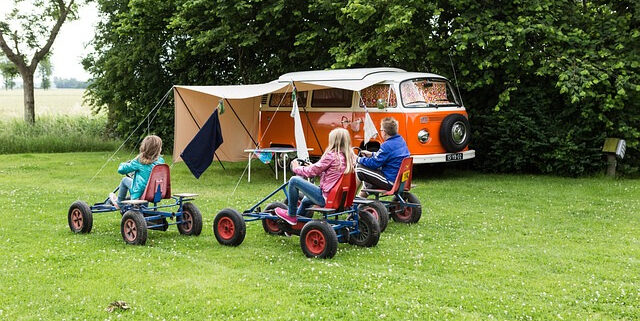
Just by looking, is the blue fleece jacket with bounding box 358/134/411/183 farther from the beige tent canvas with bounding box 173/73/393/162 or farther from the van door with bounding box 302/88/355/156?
the van door with bounding box 302/88/355/156

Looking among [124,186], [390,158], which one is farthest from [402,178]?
[124,186]

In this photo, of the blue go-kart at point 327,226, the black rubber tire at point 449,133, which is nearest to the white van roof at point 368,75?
the black rubber tire at point 449,133

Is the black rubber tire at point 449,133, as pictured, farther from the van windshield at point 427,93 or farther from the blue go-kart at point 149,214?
the blue go-kart at point 149,214

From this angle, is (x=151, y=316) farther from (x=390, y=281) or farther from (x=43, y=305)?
(x=390, y=281)

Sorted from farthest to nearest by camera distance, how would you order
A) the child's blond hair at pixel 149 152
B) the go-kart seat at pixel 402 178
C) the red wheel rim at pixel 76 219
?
the go-kart seat at pixel 402 178
the red wheel rim at pixel 76 219
the child's blond hair at pixel 149 152

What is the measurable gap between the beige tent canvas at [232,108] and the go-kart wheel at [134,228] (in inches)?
216

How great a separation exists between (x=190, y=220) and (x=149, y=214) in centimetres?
53

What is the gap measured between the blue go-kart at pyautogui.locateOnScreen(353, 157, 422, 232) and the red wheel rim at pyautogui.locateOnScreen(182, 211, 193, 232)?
2.14 m

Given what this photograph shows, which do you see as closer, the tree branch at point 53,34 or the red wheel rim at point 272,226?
the red wheel rim at point 272,226

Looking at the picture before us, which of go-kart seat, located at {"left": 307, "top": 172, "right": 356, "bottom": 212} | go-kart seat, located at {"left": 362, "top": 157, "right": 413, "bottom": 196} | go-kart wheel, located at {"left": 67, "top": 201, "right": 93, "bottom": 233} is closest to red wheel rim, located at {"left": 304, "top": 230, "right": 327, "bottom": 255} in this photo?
go-kart seat, located at {"left": 307, "top": 172, "right": 356, "bottom": 212}

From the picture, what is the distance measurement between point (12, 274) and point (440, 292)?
4198 mm

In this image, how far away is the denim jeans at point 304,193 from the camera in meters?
8.09

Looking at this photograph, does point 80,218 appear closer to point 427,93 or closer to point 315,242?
point 315,242

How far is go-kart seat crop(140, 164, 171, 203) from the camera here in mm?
8656
